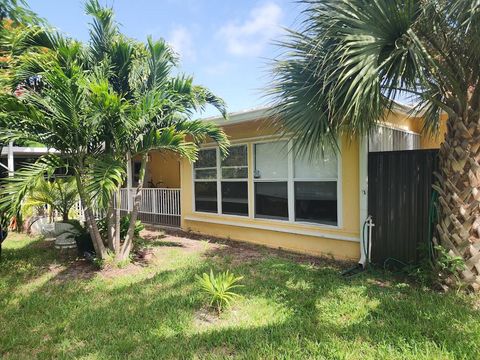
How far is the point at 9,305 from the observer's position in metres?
4.56

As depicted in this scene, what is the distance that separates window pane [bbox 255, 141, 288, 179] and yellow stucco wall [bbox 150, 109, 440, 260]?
181 mm

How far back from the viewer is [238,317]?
3.76 m

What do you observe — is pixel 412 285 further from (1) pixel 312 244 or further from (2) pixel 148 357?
(2) pixel 148 357

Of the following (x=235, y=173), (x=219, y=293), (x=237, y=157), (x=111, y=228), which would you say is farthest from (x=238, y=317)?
(x=237, y=157)

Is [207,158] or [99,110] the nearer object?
[99,110]

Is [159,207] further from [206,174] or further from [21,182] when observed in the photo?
[21,182]

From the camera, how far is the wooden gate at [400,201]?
197 inches

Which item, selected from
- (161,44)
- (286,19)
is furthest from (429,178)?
(161,44)

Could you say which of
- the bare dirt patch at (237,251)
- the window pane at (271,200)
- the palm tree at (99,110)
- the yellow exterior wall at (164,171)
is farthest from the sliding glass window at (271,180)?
the yellow exterior wall at (164,171)

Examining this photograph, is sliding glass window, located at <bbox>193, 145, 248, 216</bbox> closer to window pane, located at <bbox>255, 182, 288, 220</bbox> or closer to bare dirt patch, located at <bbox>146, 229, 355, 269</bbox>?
window pane, located at <bbox>255, 182, 288, 220</bbox>

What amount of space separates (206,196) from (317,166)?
3.52 metres

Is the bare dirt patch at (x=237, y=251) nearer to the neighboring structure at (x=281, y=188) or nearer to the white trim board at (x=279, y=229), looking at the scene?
the neighboring structure at (x=281, y=188)

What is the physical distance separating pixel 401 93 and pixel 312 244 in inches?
131

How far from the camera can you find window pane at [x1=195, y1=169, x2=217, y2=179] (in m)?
8.49
